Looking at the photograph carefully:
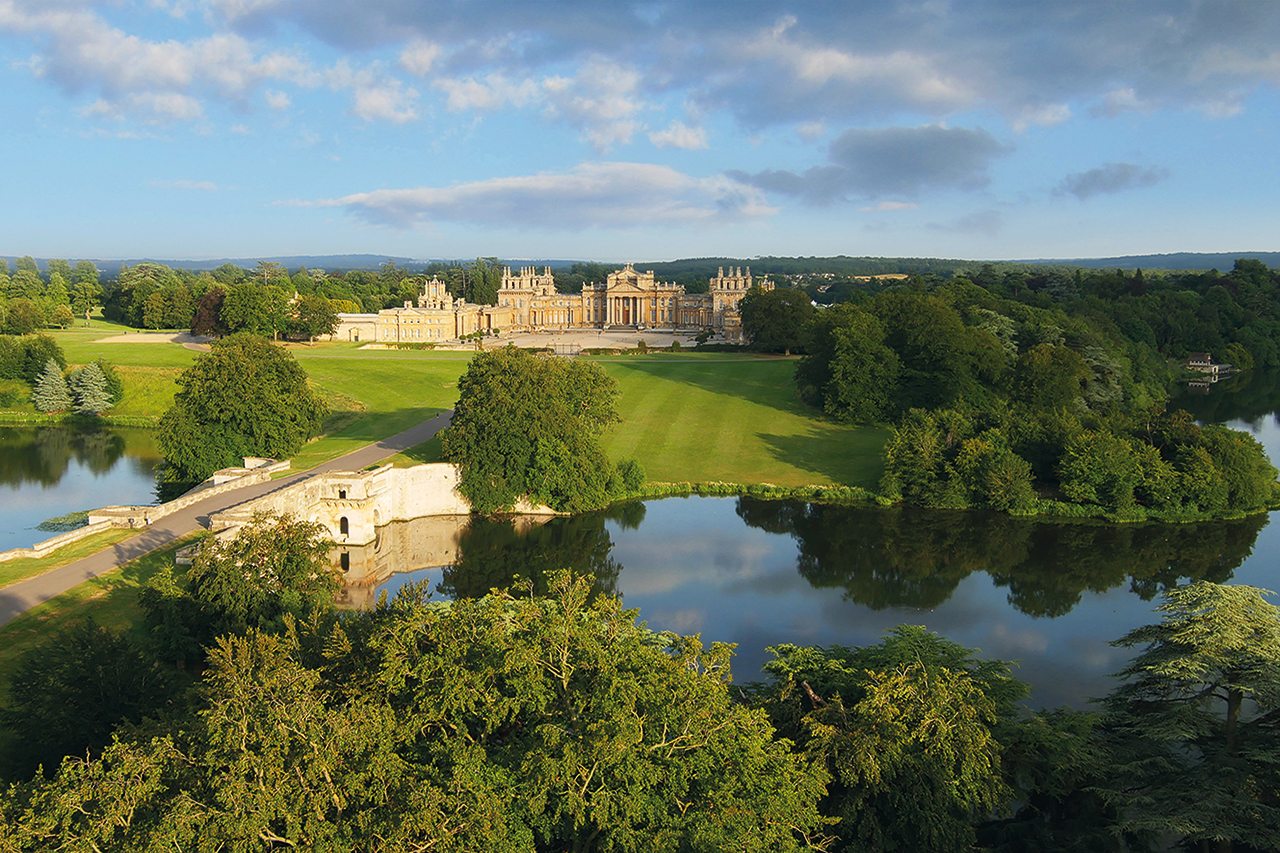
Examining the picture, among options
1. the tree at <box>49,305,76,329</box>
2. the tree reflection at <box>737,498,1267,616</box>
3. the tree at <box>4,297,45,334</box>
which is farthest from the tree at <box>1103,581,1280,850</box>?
the tree at <box>49,305,76,329</box>

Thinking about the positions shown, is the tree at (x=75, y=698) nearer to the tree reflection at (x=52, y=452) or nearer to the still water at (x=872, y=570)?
the still water at (x=872, y=570)

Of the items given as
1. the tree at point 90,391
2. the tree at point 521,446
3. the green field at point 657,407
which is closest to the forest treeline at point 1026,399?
the green field at point 657,407


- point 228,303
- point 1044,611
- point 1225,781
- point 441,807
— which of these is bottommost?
point 1044,611

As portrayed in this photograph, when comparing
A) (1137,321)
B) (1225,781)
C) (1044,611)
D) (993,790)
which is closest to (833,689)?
(993,790)

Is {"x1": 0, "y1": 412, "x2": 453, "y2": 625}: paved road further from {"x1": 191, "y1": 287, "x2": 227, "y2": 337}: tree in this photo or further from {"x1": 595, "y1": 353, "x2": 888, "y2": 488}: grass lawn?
{"x1": 191, "y1": 287, "x2": 227, "y2": 337}: tree

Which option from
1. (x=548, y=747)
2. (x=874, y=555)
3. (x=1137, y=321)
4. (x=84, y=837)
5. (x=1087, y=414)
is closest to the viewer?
(x=84, y=837)

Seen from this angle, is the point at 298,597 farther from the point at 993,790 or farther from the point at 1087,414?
the point at 1087,414
